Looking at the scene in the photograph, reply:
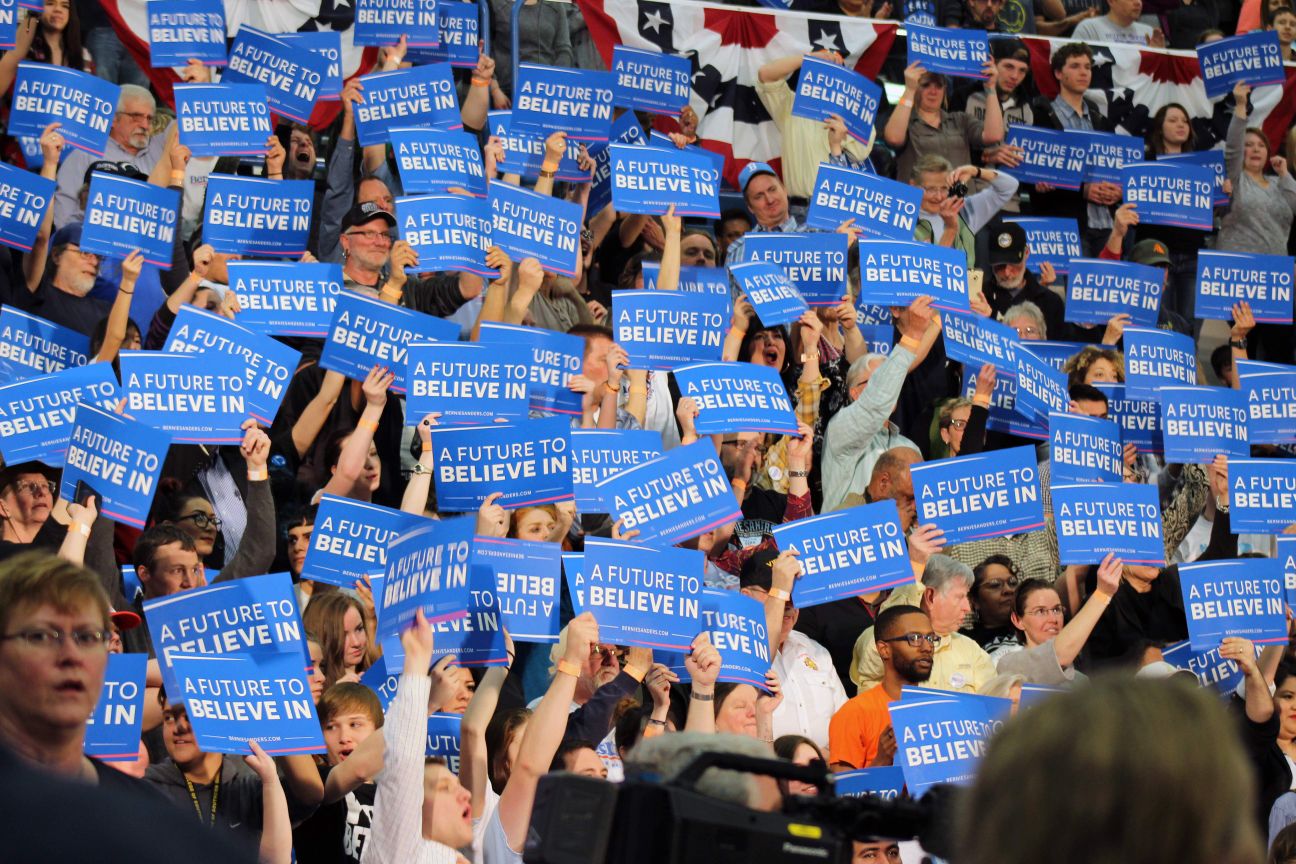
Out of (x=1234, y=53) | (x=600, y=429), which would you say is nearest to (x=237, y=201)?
(x=600, y=429)

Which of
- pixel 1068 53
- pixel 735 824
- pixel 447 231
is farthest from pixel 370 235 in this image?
pixel 735 824

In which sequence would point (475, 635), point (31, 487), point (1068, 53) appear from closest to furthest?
point (475, 635) < point (31, 487) < point (1068, 53)

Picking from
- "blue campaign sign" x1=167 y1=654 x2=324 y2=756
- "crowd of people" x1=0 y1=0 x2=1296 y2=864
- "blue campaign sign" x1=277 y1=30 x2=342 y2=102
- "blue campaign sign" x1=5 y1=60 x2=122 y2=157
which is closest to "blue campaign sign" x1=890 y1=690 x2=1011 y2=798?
"crowd of people" x1=0 y1=0 x2=1296 y2=864

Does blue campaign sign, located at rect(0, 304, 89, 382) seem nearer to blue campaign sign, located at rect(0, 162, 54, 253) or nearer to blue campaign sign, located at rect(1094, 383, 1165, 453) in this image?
blue campaign sign, located at rect(0, 162, 54, 253)

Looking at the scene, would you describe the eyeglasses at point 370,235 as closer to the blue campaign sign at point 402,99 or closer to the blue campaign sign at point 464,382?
the blue campaign sign at point 402,99

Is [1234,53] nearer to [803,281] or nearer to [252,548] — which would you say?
[803,281]

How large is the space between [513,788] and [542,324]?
369 centimetres

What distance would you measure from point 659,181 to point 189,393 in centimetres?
290

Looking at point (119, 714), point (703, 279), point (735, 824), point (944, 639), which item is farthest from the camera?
point (703, 279)

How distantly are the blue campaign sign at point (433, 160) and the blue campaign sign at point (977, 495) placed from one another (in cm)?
261

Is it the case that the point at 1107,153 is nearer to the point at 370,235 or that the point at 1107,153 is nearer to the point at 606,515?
the point at 370,235

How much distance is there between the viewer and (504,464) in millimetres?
6070

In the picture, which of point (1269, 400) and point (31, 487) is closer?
point (31, 487)

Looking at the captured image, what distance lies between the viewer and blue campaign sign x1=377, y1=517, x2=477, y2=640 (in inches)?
195
